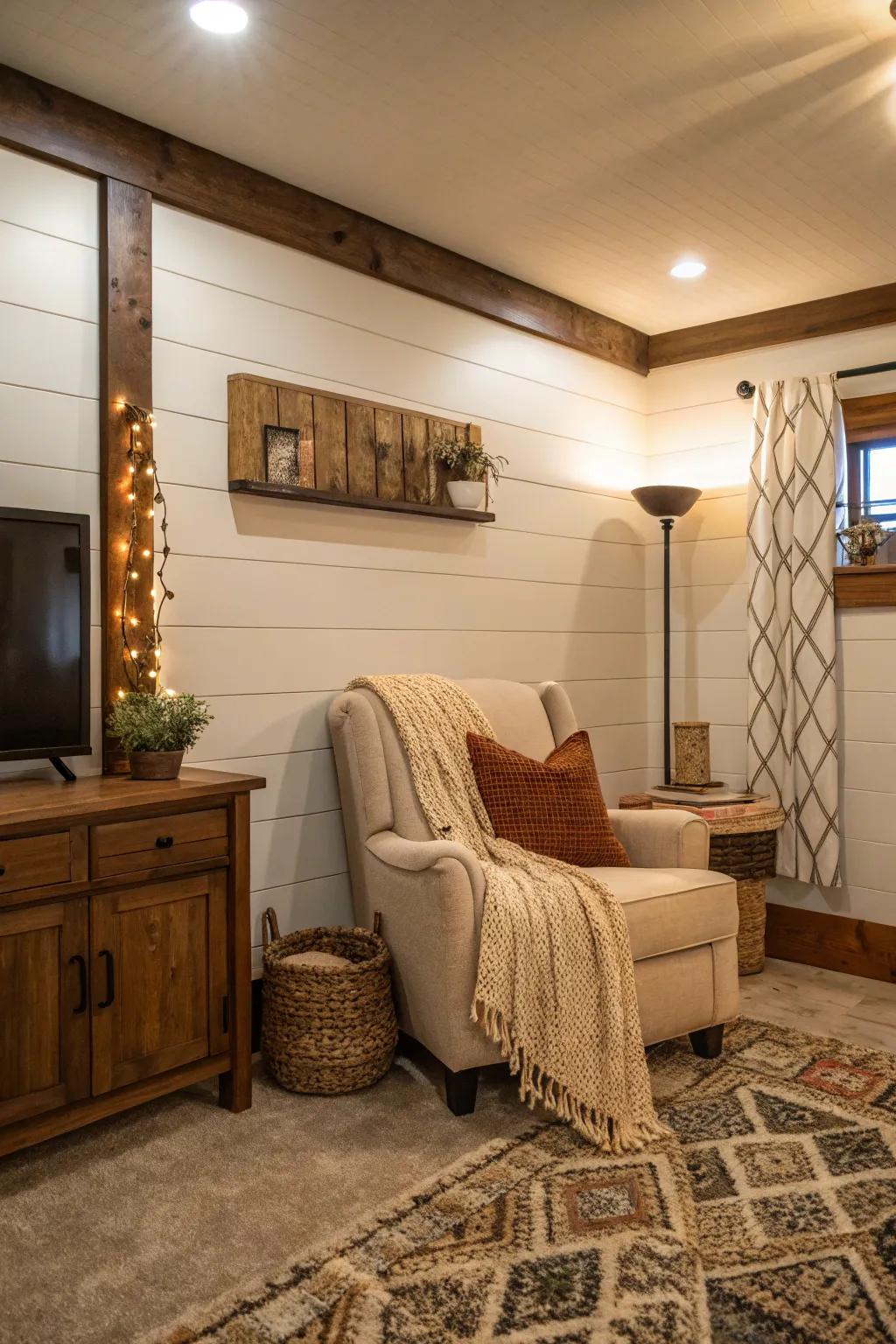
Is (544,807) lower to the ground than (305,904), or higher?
higher

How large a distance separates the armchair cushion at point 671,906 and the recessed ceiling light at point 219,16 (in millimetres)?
2188

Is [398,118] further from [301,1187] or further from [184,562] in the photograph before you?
[301,1187]

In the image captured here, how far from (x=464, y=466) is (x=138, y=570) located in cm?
131

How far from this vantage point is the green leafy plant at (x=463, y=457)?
3523 mm

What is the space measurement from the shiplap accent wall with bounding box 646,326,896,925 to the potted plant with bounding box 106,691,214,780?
2494mm

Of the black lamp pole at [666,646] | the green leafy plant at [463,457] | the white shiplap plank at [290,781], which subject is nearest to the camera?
the white shiplap plank at [290,781]

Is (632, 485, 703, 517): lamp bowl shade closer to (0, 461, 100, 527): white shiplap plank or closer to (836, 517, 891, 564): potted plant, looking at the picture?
(836, 517, 891, 564): potted plant

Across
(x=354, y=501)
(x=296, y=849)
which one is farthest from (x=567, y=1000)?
(x=354, y=501)

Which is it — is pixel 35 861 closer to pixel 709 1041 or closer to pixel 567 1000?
pixel 567 1000

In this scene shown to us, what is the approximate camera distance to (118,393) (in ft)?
8.77

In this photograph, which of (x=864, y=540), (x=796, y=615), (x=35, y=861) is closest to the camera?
(x=35, y=861)

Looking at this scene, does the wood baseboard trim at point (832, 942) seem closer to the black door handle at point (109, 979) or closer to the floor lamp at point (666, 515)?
the floor lamp at point (666, 515)

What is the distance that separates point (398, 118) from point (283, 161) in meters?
0.43

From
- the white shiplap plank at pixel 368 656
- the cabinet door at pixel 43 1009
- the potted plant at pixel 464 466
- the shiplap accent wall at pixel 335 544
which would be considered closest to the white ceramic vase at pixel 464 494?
the potted plant at pixel 464 466
